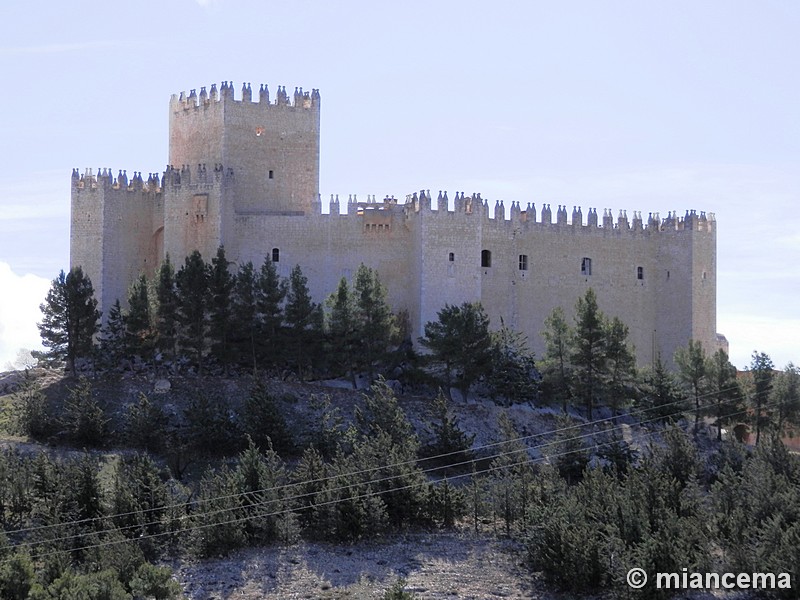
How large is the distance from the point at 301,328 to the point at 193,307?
2891 millimetres

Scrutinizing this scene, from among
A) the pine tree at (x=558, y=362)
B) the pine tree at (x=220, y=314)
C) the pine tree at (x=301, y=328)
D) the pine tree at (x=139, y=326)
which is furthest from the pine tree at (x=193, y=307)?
the pine tree at (x=558, y=362)

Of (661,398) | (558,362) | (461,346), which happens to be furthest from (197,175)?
(661,398)

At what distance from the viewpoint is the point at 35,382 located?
4122cm

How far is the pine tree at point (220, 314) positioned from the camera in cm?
4222

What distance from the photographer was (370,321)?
42719mm

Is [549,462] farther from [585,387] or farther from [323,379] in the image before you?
[323,379]

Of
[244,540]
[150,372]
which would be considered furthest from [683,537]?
[150,372]

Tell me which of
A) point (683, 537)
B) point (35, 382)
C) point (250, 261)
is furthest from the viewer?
point (250, 261)

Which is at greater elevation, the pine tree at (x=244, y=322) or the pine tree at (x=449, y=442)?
the pine tree at (x=244, y=322)

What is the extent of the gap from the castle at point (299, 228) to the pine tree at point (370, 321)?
2336 millimetres

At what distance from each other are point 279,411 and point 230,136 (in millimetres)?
10065

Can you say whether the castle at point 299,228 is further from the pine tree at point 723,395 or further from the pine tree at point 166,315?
the pine tree at point 723,395

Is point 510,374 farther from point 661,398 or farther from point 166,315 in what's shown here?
point 166,315

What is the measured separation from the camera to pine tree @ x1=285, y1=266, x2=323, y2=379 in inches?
1676
